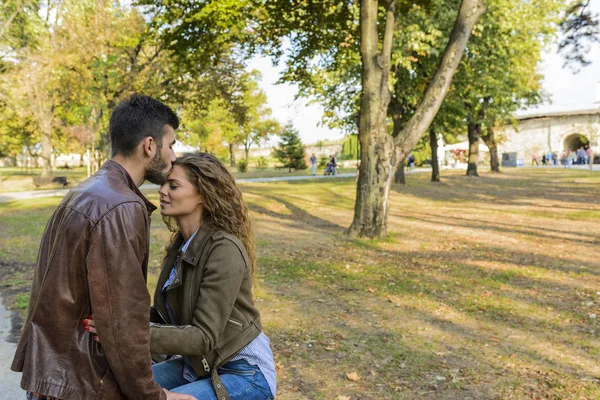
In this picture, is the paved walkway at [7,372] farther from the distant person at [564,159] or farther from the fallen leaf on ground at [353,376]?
the distant person at [564,159]

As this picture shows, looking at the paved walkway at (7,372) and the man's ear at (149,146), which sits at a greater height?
the man's ear at (149,146)

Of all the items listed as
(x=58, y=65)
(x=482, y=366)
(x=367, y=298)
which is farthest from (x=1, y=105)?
(x=482, y=366)

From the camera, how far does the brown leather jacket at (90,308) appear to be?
1.97 meters

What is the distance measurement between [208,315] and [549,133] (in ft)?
250

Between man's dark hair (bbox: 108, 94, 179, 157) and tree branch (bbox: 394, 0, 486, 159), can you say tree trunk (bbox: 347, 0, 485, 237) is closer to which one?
tree branch (bbox: 394, 0, 486, 159)

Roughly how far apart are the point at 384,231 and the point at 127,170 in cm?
999

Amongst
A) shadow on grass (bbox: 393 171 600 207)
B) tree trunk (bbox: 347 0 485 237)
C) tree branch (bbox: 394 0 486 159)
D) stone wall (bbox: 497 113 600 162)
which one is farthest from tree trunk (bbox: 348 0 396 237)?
stone wall (bbox: 497 113 600 162)

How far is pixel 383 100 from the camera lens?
1127 centimetres

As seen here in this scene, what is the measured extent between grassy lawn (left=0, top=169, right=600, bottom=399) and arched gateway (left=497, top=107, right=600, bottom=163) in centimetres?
5956

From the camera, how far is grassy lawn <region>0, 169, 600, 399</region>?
467 centimetres

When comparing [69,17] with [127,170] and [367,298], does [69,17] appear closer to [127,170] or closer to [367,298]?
[367,298]

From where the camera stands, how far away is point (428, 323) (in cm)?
620

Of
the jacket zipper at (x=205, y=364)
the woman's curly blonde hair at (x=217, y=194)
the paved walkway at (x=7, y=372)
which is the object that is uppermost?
the woman's curly blonde hair at (x=217, y=194)

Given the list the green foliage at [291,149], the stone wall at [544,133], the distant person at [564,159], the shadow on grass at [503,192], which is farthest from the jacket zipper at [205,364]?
the stone wall at [544,133]
